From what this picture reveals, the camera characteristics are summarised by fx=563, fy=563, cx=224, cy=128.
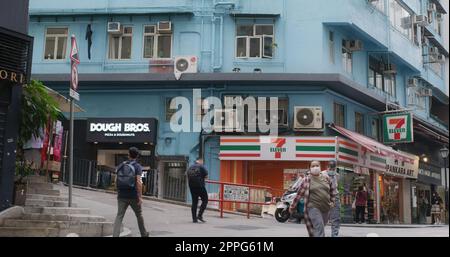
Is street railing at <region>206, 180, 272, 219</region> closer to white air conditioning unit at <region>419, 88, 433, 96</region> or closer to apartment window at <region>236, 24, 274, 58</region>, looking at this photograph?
apartment window at <region>236, 24, 274, 58</region>

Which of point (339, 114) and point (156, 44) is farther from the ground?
point (156, 44)

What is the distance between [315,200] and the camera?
29.0 feet

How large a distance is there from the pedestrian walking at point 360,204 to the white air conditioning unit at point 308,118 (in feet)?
9.50

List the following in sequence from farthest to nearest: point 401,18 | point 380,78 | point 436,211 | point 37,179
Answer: point 436,211 < point 401,18 < point 380,78 < point 37,179

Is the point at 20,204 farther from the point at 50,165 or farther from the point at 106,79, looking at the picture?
the point at 106,79

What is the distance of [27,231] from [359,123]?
1781 cm

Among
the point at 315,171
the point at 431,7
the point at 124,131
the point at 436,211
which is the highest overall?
the point at 431,7

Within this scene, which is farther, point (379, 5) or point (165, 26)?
point (379, 5)

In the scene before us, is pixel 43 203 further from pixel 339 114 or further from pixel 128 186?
pixel 339 114

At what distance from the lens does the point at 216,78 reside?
21.0 metres

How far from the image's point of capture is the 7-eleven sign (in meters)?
23.6

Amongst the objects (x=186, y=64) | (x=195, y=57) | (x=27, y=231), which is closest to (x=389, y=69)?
(x=195, y=57)

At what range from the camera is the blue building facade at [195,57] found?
21375mm
